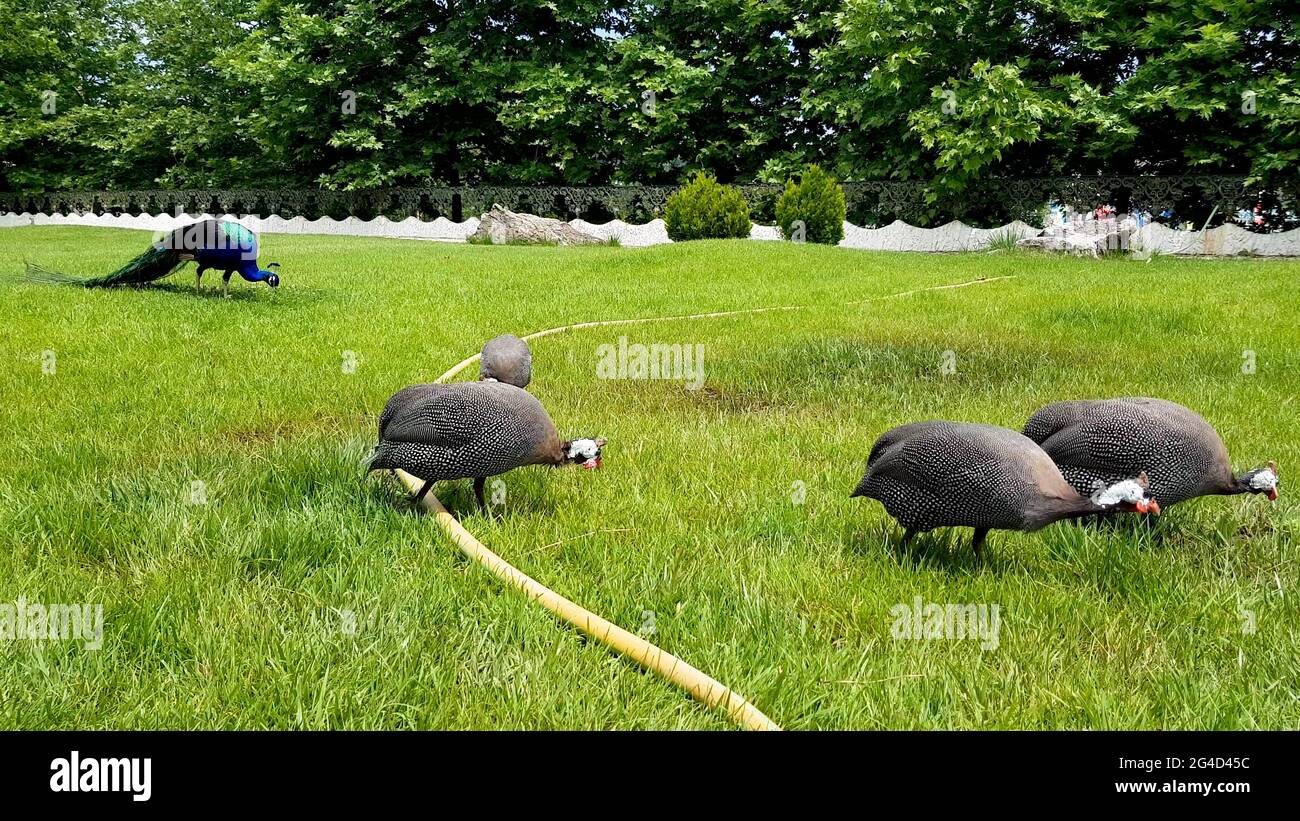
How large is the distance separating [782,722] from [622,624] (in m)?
0.60

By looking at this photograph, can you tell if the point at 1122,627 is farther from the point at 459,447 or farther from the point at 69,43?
the point at 69,43

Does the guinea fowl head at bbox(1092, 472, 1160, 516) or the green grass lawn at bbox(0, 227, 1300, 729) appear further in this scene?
the guinea fowl head at bbox(1092, 472, 1160, 516)

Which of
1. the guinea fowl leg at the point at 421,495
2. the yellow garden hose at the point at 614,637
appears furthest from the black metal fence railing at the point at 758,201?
the yellow garden hose at the point at 614,637

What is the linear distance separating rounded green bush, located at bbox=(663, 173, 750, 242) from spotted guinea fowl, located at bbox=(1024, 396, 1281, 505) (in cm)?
1815

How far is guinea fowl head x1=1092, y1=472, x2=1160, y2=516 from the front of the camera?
95.7 inches

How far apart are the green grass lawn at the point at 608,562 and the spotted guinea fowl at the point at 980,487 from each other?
0.69 feet

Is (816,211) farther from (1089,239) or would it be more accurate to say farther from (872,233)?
(1089,239)

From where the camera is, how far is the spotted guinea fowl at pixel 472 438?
2.90 metres

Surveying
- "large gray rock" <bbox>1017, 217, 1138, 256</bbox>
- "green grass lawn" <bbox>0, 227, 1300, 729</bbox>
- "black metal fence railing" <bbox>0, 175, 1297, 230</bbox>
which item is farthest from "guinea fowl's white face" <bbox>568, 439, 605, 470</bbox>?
"black metal fence railing" <bbox>0, 175, 1297, 230</bbox>

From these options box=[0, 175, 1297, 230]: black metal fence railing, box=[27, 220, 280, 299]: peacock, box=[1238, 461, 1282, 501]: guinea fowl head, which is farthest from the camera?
box=[0, 175, 1297, 230]: black metal fence railing

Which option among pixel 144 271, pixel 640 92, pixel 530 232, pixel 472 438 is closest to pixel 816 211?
pixel 530 232

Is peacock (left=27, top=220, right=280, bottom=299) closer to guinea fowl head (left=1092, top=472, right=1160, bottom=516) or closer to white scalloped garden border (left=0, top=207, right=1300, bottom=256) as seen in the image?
guinea fowl head (left=1092, top=472, right=1160, bottom=516)

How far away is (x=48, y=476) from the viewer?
340 centimetres

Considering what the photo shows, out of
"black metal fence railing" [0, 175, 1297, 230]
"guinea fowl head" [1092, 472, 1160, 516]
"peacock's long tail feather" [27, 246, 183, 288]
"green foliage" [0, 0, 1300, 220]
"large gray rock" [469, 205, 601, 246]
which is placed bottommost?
"guinea fowl head" [1092, 472, 1160, 516]
